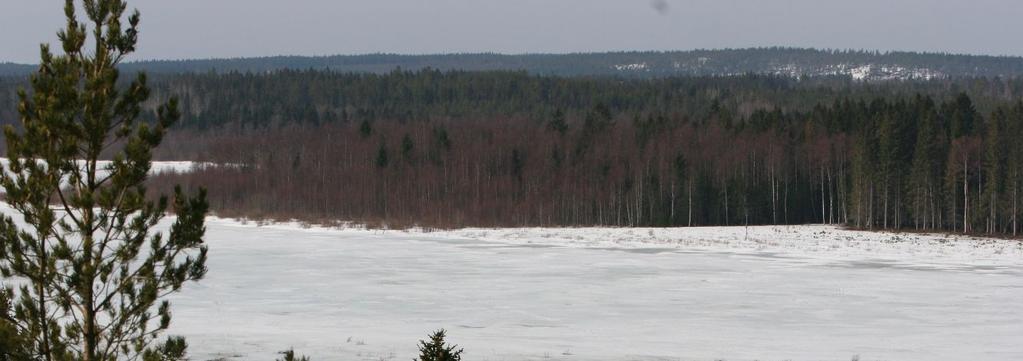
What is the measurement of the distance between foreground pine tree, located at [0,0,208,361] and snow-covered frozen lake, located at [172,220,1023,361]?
812cm

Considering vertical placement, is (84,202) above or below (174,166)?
above

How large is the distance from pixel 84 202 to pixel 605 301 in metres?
20.7

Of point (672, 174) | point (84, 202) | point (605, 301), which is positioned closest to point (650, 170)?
point (672, 174)

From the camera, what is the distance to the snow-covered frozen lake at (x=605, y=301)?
22594mm

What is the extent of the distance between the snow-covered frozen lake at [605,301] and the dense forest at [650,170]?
24.7 meters

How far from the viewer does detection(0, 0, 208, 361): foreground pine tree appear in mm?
11859

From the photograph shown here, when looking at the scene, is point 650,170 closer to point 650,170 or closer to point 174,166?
point 650,170

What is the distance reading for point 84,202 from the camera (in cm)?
1176

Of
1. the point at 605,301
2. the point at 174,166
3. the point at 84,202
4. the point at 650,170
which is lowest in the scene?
the point at 174,166

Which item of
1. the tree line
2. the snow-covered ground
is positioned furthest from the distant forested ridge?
the snow-covered ground

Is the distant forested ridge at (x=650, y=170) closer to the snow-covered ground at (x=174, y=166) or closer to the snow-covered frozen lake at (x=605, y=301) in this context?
the snow-covered ground at (x=174, y=166)

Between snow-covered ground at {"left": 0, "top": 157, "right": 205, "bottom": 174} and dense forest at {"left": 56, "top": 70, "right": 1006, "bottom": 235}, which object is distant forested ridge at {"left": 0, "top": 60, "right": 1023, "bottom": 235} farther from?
snow-covered ground at {"left": 0, "top": 157, "right": 205, "bottom": 174}

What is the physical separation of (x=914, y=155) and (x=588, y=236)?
33231 millimetres

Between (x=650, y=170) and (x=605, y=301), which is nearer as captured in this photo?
(x=605, y=301)
